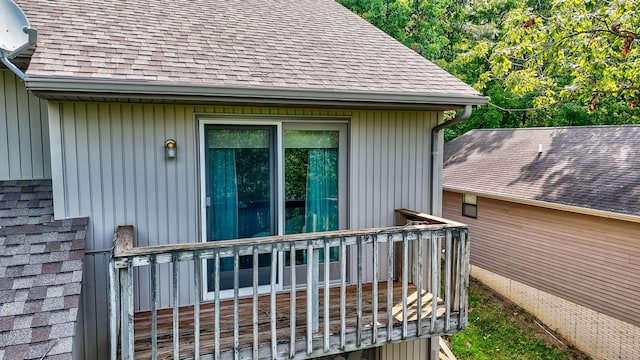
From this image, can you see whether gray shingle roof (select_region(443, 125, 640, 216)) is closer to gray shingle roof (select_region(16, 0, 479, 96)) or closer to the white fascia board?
the white fascia board

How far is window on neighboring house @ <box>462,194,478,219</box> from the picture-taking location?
35.6 feet

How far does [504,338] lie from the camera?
836cm

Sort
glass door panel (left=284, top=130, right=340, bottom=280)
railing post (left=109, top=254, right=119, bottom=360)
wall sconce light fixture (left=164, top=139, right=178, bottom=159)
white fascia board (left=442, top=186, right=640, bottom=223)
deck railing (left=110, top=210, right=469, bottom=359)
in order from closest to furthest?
railing post (left=109, top=254, right=119, bottom=360) → deck railing (left=110, top=210, right=469, bottom=359) → wall sconce light fixture (left=164, top=139, right=178, bottom=159) → glass door panel (left=284, top=130, right=340, bottom=280) → white fascia board (left=442, top=186, right=640, bottom=223)

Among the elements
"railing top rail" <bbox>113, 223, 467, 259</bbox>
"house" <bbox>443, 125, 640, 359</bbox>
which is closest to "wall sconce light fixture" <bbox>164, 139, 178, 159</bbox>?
"railing top rail" <bbox>113, 223, 467, 259</bbox>

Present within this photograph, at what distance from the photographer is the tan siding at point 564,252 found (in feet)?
25.0

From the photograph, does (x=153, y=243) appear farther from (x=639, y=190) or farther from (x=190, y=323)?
(x=639, y=190)

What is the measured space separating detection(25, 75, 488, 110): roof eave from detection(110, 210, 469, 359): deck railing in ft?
3.93

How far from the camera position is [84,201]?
3652mm

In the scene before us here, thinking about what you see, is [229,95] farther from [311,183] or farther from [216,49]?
[311,183]

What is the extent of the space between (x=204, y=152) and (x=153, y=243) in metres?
1.01

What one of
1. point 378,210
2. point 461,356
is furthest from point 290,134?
point 461,356

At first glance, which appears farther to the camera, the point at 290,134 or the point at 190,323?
the point at 290,134

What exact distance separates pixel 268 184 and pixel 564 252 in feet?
24.2

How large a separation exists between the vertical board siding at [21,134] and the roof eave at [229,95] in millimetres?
1062
